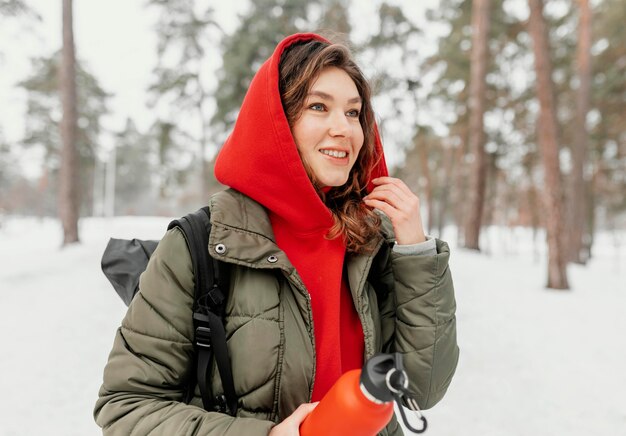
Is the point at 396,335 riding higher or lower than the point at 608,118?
lower

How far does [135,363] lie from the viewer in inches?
48.8

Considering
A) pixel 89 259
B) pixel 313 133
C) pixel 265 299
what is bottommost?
pixel 89 259

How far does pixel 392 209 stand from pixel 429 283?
0.32 meters

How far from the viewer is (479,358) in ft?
16.3

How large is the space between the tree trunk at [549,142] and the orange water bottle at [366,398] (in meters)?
8.78

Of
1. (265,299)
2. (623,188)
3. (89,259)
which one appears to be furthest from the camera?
(623,188)

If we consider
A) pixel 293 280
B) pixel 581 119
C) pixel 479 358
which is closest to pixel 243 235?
pixel 293 280

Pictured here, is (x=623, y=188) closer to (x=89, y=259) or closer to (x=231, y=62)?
(x=231, y=62)

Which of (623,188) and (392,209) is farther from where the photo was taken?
(623,188)

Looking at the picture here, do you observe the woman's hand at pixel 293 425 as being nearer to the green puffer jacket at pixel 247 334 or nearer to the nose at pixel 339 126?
the green puffer jacket at pixel 247 334

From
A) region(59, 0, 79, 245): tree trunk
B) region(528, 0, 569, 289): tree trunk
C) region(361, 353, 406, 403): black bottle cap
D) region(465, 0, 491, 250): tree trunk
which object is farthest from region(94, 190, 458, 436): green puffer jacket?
region(59, 0, 79, 245): tree trunk

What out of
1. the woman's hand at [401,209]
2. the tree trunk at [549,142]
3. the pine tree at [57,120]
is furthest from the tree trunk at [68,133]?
the woman's hand at [401,209]

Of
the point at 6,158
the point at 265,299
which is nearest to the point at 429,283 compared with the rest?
the point at 265,299

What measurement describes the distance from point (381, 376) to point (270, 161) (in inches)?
33.8
